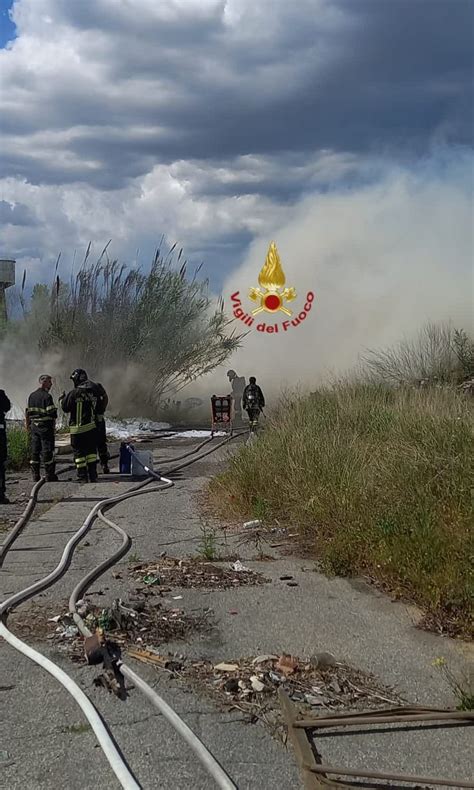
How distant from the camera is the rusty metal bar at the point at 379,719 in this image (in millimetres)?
3996

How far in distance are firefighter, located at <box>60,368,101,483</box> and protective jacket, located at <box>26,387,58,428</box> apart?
0.22 meters

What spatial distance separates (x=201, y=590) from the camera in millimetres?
6629

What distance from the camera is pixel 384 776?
11.4ft

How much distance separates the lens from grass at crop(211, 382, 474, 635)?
6.06 meters

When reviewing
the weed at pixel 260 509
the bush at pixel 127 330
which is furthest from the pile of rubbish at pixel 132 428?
the weed at pixel 260 509

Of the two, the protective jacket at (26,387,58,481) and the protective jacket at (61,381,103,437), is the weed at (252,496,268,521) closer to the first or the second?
the protective jacket at (61,381,103,437)

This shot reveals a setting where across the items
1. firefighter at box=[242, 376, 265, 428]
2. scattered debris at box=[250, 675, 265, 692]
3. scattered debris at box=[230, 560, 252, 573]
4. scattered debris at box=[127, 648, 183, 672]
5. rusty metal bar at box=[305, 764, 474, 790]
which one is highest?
firefighter at box=[242, 376, 265, 428]

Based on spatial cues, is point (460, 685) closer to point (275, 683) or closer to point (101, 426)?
point (275, 683)

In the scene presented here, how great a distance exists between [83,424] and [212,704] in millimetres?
9179

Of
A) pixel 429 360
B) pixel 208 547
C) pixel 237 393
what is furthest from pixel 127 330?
pixel 208 547

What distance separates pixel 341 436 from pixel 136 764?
719 cm

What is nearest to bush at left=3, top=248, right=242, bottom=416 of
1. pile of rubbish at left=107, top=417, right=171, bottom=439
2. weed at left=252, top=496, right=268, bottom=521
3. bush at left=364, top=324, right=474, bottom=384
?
pile of rubbish at left=107, top=417, right=171, bottom=439

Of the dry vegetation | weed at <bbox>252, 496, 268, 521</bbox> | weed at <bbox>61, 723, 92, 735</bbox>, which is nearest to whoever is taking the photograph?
weed at <bbox>61, 723, 92, 735</bbox>

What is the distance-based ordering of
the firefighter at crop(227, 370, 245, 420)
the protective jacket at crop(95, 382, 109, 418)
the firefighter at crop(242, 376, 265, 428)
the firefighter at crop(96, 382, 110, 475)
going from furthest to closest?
the firefighter at crop(227, 370, 245, 420) → the firefighter at crop(242, 376, 265, 428) → the firefighter at crop(96, 382, 110, 475) → the protective jacket at crop(95, 382, 109, 418)
